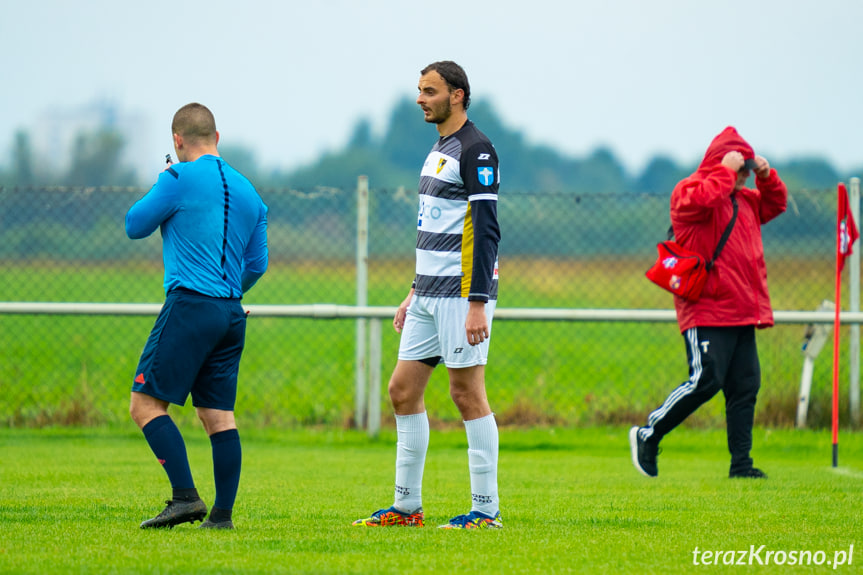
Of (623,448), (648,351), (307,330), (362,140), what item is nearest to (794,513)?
(623,448)

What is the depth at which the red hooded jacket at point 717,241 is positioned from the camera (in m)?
6.35

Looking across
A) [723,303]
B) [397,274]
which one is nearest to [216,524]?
[723,303]

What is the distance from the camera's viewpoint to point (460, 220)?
15.2 feet

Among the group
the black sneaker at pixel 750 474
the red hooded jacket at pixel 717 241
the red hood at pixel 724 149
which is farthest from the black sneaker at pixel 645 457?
the red hood at pixel 724 149

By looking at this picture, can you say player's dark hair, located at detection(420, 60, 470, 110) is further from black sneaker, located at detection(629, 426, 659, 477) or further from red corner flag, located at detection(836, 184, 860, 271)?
red corner flag, located at detection(836, 184, 860, 271)

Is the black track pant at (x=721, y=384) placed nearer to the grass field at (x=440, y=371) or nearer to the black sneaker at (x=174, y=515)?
the grass field at (x=440, y=371)

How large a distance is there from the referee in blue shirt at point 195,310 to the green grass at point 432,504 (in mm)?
273

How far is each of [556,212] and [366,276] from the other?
201 centimetres

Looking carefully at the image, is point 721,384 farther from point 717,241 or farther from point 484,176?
point 484,176

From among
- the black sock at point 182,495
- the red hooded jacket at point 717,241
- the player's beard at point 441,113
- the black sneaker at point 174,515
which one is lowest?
the black sneaker at point 174,515

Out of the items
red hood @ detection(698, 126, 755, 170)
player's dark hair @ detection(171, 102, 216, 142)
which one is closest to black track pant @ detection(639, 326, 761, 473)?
red hood @ detection(698, 126, 755, 170)

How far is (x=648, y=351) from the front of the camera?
1441cm

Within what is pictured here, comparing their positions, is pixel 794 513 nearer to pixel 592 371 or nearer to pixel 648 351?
pixel 592 371

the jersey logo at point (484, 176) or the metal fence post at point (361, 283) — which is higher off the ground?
the jersey logo at point (484, 176)
